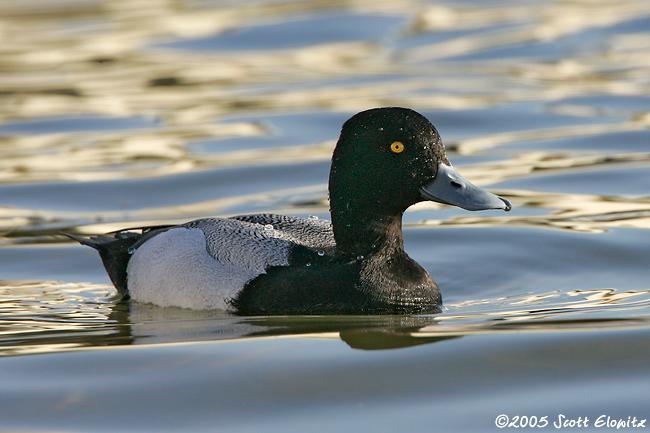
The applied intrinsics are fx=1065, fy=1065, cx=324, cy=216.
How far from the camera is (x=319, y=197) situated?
30.2 ft

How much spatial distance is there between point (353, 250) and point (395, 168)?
1.72 feet

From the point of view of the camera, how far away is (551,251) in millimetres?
7250

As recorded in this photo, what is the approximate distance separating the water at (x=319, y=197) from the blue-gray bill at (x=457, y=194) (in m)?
0.58

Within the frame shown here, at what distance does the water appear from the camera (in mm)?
4301

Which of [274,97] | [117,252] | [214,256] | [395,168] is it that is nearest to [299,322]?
[214,256]

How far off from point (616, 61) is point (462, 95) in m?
2.61

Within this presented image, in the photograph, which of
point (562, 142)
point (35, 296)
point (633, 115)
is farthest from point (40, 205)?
point (633, 115)

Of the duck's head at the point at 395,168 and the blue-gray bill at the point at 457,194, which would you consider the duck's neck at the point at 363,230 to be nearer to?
the duck's head at the point at 395,168

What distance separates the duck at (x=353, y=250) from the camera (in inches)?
226

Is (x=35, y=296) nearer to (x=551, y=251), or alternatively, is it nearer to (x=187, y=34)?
(x=551, y=251)

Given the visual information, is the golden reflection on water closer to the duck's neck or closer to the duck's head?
the duck's neck

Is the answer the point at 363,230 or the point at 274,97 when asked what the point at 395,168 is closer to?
the point at 363,230

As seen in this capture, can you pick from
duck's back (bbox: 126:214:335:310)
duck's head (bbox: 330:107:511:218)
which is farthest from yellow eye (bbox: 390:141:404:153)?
duck's back (bbox: 126:214:335:310)

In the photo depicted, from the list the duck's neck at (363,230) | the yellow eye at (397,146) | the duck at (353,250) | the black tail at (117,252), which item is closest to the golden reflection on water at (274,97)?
the black tail at (117,252)
